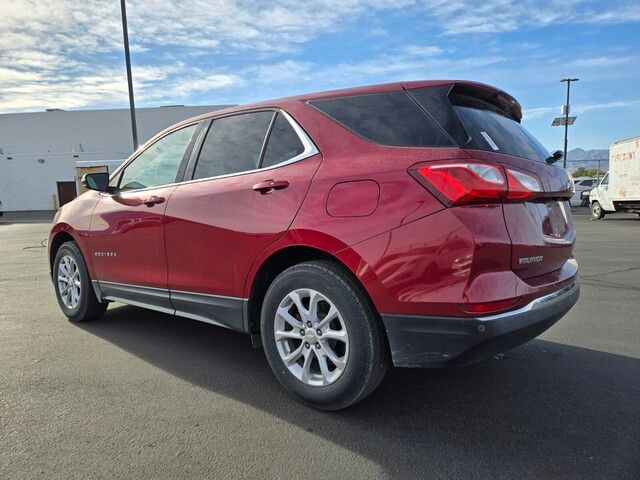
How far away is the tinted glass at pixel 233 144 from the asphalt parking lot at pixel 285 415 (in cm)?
143

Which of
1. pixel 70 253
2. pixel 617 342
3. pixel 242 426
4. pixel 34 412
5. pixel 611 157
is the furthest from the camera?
pixel 611 157

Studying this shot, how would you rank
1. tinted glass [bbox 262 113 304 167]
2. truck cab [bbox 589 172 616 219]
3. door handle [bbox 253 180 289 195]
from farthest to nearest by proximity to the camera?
truck cab [bbox 589 172 616 219] < tinted glass [bbox 262 113 304 167] < door handle [bbox 253 180 289 195]

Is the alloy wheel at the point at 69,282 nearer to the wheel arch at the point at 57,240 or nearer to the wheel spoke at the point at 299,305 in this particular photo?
the wheel arch at the point at 57,240

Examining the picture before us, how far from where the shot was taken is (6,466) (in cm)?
240

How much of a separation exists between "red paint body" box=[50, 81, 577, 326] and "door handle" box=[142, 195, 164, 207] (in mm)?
58

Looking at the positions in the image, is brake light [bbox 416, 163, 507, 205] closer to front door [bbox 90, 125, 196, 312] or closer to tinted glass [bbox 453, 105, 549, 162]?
tinted glass [bbox 453, 105, 549, 162]

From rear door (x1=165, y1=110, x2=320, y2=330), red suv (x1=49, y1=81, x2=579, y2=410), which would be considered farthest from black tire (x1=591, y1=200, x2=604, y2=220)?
rear door (x1=165, y1=110, x2=320, y2=330)

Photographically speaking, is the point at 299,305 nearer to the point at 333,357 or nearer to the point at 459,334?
the point at 333,357

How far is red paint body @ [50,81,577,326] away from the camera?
94.0 inches

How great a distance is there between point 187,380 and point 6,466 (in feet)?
3.87

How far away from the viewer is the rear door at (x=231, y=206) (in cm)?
301

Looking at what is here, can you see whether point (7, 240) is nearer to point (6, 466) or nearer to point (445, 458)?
point (6, 466)

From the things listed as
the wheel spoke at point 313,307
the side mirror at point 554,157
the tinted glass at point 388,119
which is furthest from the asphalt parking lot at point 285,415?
the tinted glass at point 388,119

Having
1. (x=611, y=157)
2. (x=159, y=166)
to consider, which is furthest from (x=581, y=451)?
(x=611, y=157)
